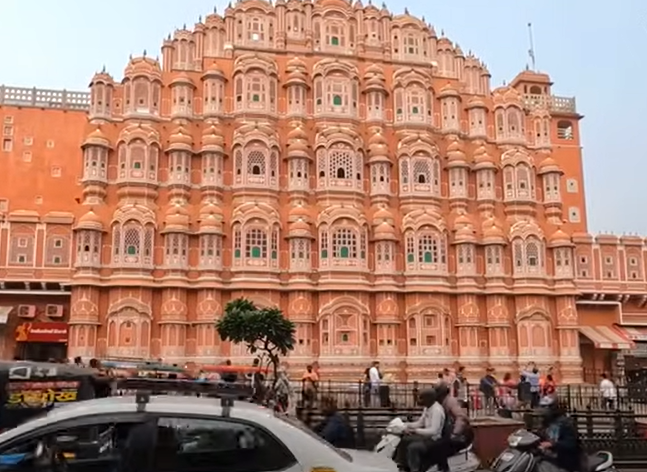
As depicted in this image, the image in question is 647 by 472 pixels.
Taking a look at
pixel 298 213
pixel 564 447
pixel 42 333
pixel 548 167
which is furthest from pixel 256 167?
pixel 564 447

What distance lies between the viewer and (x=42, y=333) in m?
30.8

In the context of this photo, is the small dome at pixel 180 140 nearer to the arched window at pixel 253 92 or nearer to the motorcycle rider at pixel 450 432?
the arched window at pixel 253 92

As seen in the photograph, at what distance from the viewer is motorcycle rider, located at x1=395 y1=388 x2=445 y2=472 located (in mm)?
7934

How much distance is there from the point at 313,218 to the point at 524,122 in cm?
1446

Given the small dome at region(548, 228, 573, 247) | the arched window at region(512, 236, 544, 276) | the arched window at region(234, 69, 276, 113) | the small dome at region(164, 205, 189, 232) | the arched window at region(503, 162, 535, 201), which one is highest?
the arched window at region(234, 69, 276, 113)

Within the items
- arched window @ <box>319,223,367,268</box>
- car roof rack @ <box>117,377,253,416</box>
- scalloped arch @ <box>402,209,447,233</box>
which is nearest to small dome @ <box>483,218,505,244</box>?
scalloped arch @ <box>402,209,447,233</box>

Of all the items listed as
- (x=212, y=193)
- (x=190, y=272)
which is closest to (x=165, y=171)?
(x=212, y=193)

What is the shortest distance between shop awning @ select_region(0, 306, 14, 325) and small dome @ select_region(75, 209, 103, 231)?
4.95 m

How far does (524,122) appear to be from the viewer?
3875 cm

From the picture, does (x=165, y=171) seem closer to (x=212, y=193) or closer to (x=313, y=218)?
(x=212, y=193)

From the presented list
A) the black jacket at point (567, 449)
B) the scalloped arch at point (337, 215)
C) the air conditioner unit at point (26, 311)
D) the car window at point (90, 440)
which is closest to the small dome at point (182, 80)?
the scalloped arch at point (337, 215)

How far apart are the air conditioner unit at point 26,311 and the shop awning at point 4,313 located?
0.39 m

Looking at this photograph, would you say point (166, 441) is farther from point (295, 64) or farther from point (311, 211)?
point (295, 64)

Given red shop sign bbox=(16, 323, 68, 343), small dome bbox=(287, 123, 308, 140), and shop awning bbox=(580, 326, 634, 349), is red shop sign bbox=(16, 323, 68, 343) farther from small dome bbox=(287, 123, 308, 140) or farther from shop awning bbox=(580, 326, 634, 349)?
shop awning bbox=(580, 326, 634, 349)
